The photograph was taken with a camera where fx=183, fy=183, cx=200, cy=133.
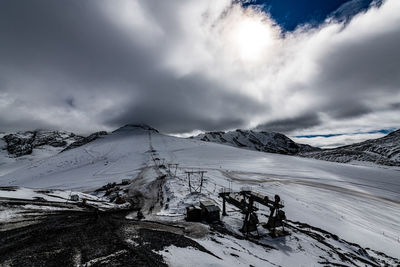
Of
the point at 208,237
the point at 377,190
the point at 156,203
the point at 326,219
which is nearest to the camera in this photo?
the point at 208,237

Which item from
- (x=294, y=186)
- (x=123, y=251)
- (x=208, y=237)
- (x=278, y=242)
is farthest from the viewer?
(x=294, y=186)

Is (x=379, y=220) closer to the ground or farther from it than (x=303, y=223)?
closer to the ground

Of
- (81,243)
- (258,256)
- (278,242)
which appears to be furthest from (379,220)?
(81,243)

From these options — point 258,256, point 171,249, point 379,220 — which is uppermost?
point 171,249

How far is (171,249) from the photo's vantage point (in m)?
11.7

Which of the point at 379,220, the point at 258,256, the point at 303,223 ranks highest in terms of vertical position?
the point at 258,256

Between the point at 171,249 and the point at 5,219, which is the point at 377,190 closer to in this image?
the point at 171,249

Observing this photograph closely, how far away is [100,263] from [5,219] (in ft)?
40.8

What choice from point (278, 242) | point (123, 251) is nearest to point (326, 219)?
point (278, 242)

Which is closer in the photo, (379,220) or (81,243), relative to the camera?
(81,243)

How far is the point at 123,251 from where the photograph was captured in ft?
35.9

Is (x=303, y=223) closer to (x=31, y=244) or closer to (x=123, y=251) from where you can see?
(x=123, y=251)

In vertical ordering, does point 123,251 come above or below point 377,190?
above

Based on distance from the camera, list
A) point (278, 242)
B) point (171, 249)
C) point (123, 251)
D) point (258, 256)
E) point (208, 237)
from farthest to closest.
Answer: point (278, 242), point (208, 237), point (258, 256), point (171, 249), point (123, 251)
